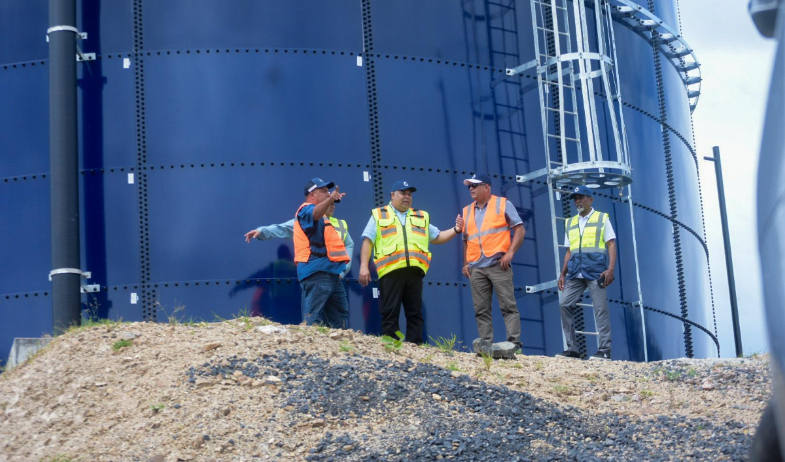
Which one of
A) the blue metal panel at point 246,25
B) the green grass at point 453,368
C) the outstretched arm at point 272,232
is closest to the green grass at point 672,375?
the green grass at point 453,368

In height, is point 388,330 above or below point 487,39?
below

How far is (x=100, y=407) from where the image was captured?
747 cm

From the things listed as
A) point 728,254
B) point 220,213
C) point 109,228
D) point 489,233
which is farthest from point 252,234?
point 728,254

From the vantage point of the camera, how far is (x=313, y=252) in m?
10.3

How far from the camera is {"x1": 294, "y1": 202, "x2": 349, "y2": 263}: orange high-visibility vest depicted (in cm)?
1038

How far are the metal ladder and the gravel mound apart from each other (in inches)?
131

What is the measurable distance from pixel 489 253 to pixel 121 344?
13.1 feet

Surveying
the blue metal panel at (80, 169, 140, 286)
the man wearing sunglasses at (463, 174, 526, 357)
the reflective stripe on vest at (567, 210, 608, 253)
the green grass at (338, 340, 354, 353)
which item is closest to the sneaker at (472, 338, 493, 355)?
the man wearing sunglasses at (463, 174, 526, 357)

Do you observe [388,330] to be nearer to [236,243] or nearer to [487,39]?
[236,243]

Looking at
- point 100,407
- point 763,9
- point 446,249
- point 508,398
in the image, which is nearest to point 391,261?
point 446,249

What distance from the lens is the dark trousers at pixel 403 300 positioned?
1041 centimetres

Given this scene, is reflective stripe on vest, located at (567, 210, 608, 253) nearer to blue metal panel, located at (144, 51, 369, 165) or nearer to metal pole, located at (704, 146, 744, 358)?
blue metal panel, located at (144, 51, 369, 165)

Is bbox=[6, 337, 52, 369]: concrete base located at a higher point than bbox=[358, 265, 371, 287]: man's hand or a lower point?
lower

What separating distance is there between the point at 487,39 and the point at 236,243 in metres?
4.04
